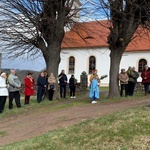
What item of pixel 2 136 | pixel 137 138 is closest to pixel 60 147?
pixel 137 138

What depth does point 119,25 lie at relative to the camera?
48.6 feet

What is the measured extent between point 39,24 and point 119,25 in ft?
13.0

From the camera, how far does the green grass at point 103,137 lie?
Result: 20.5 feet

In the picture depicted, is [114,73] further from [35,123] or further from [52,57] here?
[35,123]

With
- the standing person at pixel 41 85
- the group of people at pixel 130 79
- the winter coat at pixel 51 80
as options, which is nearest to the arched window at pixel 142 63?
the group of people at pixel 130 79

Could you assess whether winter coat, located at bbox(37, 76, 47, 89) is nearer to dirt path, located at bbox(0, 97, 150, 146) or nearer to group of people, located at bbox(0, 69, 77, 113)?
group of people, located at bbox(0, 69, 77, 113)

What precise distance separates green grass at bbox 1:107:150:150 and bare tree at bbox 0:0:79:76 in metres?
8.68

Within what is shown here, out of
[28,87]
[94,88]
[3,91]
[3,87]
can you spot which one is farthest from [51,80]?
[3,91]

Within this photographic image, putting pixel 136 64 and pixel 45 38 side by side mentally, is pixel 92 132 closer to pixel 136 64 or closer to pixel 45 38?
pixel 45 38

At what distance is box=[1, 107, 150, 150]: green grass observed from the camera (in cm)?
626

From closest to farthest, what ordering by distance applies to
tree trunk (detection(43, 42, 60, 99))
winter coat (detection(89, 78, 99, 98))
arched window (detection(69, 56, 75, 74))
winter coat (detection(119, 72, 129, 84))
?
winter coat (detection(89, 78, 99, 98)), winter coat (detection(119, 72, 129, 84)), tree trunk (detection(43, 42, 60, 99)), arched window (detection(69, 56, 75, 74))

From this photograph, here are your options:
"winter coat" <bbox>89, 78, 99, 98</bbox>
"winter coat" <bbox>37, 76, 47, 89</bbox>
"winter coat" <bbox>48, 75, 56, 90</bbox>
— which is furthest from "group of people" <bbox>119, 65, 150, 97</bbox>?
"winter coat" <bbox>37, 76, 47, 89</bbox>

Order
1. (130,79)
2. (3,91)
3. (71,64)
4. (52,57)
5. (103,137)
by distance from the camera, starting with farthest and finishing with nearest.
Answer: (71,64) < (130,79) < (52,57) < (3,91) < (103,137)

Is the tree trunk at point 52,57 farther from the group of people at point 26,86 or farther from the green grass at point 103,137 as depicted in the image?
the green grass at point 103,137
